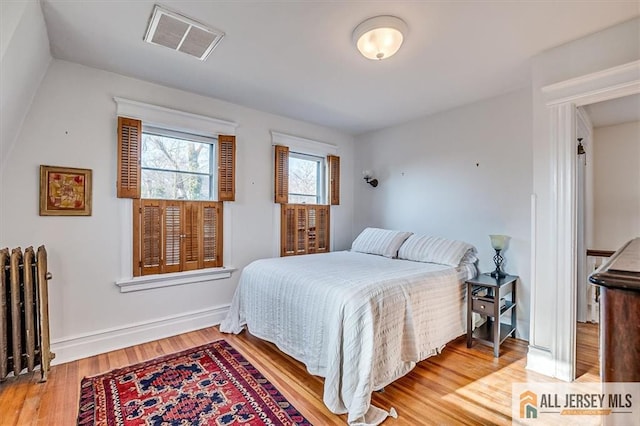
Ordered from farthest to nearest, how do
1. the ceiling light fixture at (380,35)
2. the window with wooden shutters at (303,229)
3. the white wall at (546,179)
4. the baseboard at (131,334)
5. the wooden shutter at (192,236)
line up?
the window with wooden shutters at (303,229), the wooden shutter at (192,236), the baseboard at (131,334), the white wall at (546,179), the ceiling light fixture at (380,35)

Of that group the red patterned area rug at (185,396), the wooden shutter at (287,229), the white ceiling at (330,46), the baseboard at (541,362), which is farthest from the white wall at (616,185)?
the red patterned area rug at (185,396)

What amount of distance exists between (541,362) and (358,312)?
5.29ft

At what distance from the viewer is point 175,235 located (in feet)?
9.90

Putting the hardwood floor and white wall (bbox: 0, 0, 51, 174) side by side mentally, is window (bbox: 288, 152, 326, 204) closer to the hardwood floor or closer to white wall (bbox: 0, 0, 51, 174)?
the hardwood floor

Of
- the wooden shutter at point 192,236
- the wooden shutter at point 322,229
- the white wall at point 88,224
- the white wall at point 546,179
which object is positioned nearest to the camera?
the white wall at point 546,179

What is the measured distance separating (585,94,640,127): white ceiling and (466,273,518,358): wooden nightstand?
78.3 inches

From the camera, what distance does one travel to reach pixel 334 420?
5.77ft

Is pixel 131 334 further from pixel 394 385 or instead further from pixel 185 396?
pixel 394 385

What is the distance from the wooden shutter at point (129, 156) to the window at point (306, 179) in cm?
185

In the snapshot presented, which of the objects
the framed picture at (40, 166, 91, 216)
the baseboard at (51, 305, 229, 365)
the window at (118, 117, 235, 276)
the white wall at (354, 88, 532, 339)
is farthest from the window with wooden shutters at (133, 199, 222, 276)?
the white wall at (354, 88, 532, 339)

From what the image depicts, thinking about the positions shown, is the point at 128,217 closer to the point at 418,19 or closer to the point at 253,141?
the point at 253,141

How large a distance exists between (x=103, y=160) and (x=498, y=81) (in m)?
3.79

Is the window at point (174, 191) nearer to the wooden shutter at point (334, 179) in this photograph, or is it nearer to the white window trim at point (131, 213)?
the white window trim at point (131, 213)

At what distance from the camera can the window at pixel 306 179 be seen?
163 inches
